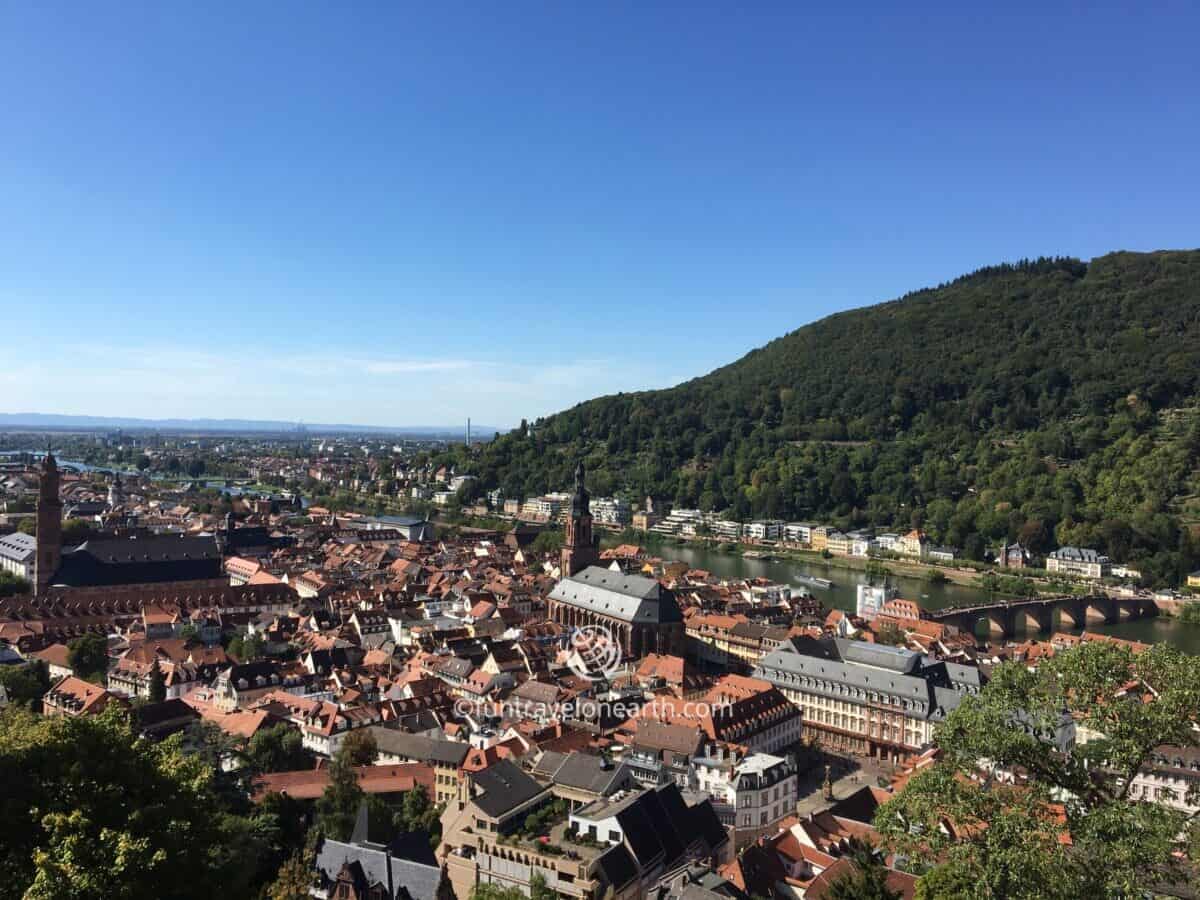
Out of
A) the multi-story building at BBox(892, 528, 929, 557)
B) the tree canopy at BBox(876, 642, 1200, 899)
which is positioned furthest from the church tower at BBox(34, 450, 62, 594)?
the multi-story building at BBox(892, 528, 929, 557)

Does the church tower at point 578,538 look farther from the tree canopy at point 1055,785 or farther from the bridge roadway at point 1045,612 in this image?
the tree canopy at point 1055,785

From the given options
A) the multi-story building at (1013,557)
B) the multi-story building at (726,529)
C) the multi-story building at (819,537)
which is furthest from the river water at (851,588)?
the multi-story building at (1013,557)

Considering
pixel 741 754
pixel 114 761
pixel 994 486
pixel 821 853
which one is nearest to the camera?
pixel 114 761

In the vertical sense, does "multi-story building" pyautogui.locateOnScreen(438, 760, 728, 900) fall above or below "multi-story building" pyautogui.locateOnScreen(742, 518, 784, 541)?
above

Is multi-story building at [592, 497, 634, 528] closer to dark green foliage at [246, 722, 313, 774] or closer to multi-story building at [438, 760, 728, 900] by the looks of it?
dark green foliage at [246, 722, 313, 774]

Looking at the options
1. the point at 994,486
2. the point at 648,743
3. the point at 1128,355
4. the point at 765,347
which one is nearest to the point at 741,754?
the point at 648,743

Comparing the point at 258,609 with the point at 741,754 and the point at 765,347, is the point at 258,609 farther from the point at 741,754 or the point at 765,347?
the point at 765,347
